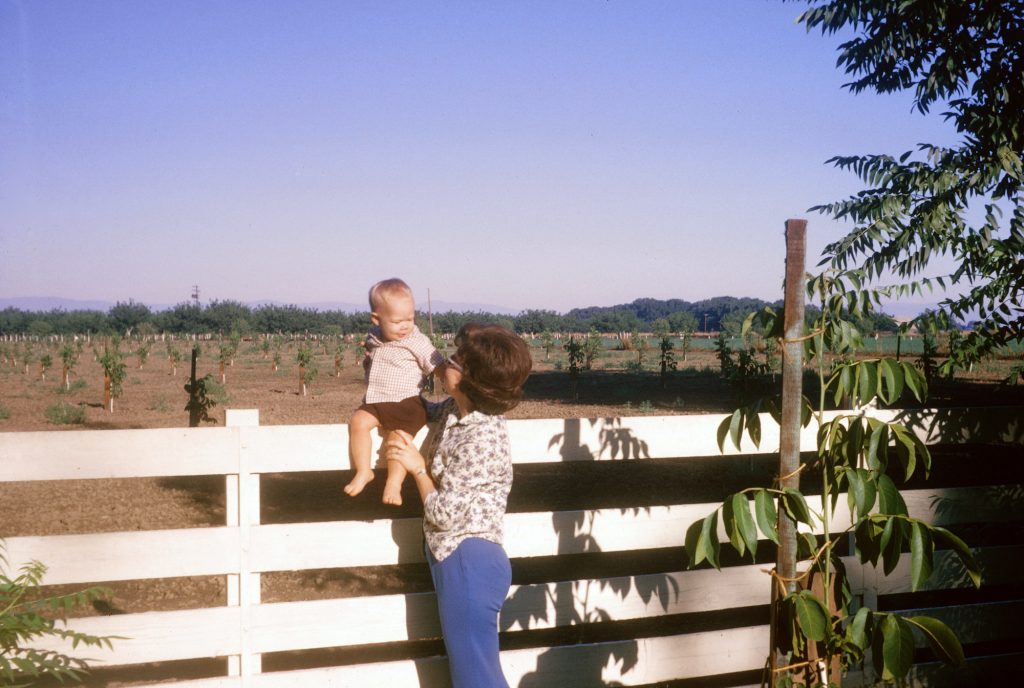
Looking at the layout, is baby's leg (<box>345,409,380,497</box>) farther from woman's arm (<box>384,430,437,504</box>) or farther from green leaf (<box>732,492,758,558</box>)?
green leaf (<box>732,492,758,558</box>)

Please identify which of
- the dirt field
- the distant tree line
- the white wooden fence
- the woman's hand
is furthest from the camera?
the distant tree line

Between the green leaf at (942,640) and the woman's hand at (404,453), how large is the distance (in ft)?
5.07

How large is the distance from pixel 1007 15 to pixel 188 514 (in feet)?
32.1

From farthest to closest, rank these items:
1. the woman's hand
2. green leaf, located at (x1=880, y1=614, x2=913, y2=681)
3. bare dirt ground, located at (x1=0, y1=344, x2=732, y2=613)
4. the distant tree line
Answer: the distant tree line, bare dirt ground, located at (x1=0, y1=344, x2=732, y2=613), the woman's hand, green leaf, located at (x1=880, y1=614, x2=913, y2=681)

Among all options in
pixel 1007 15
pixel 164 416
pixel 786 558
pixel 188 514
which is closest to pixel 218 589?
pixel 188 514

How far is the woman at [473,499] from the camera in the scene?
245 cm

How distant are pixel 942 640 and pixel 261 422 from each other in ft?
61.7

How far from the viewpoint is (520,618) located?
A: 122 inches

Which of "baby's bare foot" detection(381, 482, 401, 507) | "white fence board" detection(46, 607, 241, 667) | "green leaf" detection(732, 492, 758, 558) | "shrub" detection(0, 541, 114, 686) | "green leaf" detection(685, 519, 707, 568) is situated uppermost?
"green leaf" detection(732, 492, 758, 558)

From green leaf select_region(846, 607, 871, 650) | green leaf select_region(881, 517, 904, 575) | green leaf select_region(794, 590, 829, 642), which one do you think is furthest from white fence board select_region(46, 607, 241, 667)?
green leaf select_region(881, 517, 904, 575)

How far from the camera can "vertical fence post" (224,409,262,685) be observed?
2779 millimetres

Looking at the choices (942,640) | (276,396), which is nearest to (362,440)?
(942,640)

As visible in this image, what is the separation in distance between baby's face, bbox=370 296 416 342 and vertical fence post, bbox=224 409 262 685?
1.88 ft

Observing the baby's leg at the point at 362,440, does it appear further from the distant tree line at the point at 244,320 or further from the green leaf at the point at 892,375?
the distant tree line at the point at 244,320
